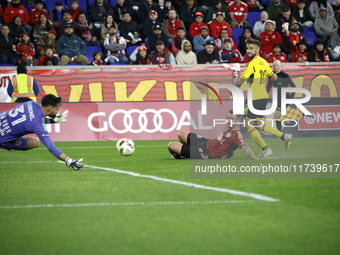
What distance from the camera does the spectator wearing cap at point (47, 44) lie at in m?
18.9

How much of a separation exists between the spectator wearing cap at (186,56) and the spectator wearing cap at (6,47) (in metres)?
5.41

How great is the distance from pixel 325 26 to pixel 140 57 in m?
7.60

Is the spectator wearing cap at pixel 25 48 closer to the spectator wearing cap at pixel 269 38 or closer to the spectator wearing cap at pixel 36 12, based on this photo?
the spectator wearing cap at pixel 36 12

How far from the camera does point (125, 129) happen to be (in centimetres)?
1659

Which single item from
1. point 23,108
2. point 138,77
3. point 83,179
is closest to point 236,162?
point 83,179

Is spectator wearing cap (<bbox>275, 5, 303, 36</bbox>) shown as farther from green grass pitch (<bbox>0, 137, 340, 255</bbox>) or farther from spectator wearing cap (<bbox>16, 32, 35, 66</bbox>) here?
green grass pitch (<bbox>0, 137, 340, 255</bbox>)

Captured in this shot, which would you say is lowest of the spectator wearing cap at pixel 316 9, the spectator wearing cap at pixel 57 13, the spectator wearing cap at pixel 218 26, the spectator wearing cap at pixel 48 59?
the spectator wearing cap at pixel 48 59

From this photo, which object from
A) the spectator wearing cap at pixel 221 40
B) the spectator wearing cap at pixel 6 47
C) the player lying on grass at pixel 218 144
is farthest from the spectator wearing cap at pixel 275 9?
the player lying on grass at pixel 218 144

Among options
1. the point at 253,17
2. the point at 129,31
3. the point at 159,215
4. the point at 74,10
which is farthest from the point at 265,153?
the point at 253,17

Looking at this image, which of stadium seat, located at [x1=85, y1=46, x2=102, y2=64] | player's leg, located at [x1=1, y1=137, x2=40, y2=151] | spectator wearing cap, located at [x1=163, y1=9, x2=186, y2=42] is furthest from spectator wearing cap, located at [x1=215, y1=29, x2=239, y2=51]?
player's leg, located at [x1=1, y1=137, x2=40, y2=151]

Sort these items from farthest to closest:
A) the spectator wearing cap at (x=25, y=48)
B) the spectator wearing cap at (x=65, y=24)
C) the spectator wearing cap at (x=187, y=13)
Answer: the spectator wearing cap at (x=187, y=13), the spectator wearing cap at (x=65, y=24), the spectator wearing cap at (x=25, y=48)

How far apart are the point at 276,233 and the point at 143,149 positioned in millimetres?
9181

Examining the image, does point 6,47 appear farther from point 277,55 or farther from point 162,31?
point 277,55

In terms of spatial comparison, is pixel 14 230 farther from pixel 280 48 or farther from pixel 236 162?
pixel 280 48
